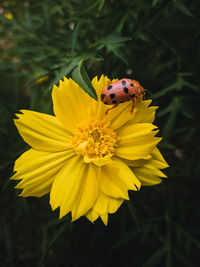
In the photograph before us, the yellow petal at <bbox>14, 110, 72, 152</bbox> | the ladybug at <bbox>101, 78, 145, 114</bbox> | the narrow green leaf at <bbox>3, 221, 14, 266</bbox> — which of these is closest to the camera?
the ladybug at <bbox>101, 78, 145, 114</bbox>

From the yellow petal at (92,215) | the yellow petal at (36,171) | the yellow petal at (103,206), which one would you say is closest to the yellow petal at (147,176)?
the yellow petal at (103,206)

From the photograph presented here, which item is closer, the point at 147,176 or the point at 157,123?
the point at 147,176

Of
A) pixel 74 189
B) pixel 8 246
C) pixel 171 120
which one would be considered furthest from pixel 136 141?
pixel 8 246

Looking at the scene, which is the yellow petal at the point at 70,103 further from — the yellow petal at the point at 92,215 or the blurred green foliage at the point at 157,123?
the yellow petal at the point at 92,215

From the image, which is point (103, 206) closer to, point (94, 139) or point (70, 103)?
point (94, 139)

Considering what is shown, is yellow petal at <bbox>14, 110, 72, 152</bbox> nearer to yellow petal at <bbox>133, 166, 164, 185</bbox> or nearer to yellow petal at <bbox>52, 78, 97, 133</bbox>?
yellow petal at <bbox>52, 78, 97, 133</bbox>

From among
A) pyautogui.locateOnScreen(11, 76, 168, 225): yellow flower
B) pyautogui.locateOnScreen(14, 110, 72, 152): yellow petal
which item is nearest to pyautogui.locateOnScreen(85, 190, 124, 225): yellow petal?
pyautogui.locateOnScreen(11, 76, 168, 225): yellow flower
